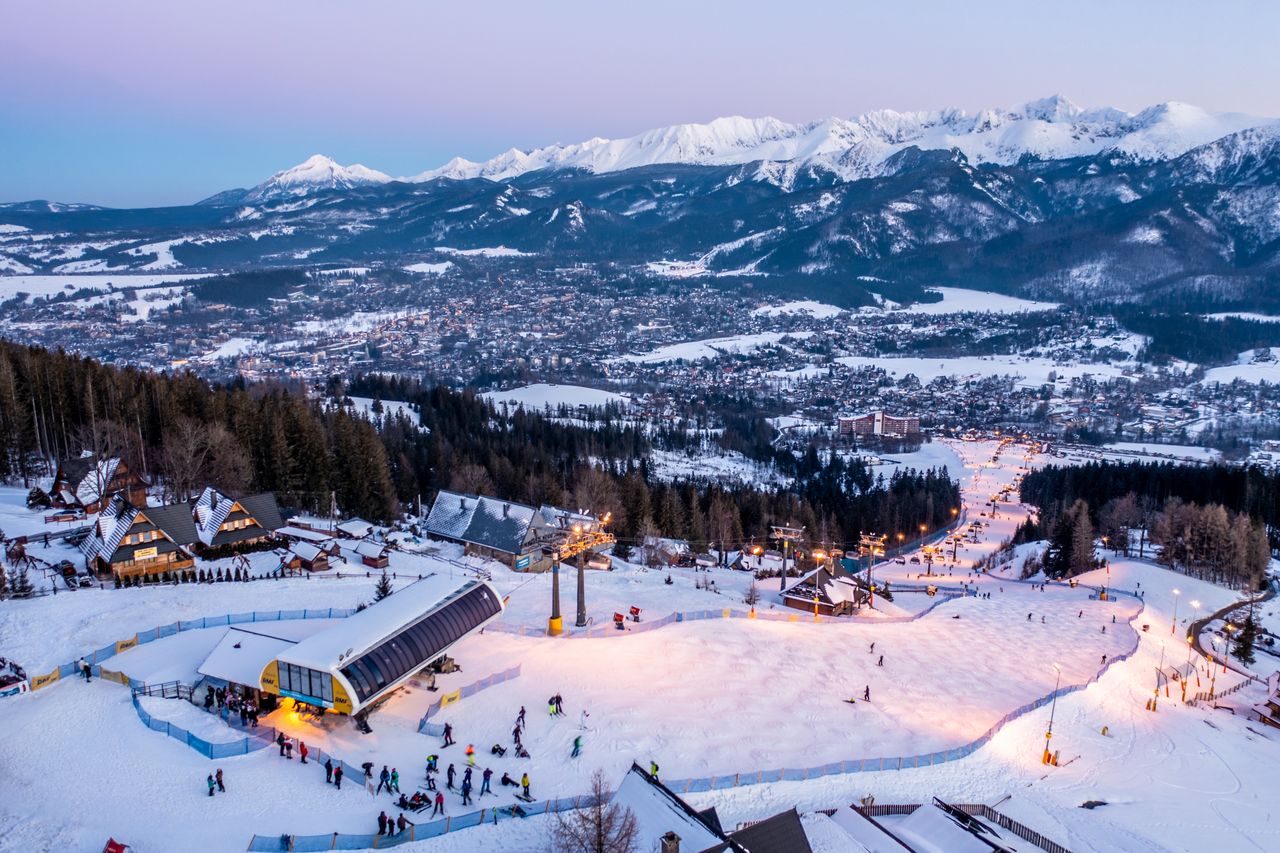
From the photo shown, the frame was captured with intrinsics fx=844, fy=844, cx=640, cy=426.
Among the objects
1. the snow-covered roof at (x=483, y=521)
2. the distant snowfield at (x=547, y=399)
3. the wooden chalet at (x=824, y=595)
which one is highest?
the snow-covered roof at (x=483, y=521)

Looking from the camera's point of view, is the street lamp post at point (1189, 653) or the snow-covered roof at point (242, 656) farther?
the street lamp post at point (1189, 653)

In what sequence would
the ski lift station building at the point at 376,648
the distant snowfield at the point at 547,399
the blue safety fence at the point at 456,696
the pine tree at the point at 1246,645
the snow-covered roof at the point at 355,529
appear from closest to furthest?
1. the ski lift station building at the point at 376,648
2. the blue safety fence at the point at 456,696
3. the pine tree at the point at 1246,645
4. the snow-covered roof at the point at 355,529
5. the distant snowfield at the point at 547,399

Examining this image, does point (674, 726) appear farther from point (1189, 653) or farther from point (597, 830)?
point (1189, 653)

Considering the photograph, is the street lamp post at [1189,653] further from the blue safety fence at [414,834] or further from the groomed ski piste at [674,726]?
the blue safety fence at [414,834]

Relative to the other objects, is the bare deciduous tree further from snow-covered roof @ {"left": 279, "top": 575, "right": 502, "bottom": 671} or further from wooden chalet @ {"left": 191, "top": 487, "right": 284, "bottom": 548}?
wooden chalet @ {"left": 191, "top": 487, "right": 284, "bottom": 548}

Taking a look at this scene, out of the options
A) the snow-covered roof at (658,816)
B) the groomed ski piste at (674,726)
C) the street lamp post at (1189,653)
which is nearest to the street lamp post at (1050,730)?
the groomed ski piste at (674,726)

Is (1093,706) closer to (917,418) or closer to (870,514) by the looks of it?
(870,514)

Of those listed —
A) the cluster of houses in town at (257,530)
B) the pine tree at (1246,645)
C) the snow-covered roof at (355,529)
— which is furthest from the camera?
the snow-covered roof at (355,529)

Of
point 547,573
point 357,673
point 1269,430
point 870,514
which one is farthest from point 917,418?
point 357,673
